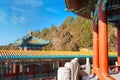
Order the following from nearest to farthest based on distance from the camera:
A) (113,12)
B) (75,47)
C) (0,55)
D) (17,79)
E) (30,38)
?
(113,12) < (0,55) < (17,79) < (30,38) < (75,47)

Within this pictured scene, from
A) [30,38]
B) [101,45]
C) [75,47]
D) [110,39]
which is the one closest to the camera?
[101,45]

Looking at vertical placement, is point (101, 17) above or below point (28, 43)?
above

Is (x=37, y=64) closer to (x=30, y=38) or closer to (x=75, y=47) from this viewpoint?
(x=30, y=38)

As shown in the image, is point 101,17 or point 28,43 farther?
point 28,43

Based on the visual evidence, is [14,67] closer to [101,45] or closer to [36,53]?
[36,53]

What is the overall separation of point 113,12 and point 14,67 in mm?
10764

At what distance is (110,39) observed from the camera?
38500 mm

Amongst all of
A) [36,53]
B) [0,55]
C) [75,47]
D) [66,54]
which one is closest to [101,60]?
[0,55]

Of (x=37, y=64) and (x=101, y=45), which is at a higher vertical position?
(x=101, y=45)

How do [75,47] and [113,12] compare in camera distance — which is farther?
[75,47]

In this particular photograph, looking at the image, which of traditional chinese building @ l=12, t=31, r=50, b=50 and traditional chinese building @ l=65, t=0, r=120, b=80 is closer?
traditional chinese building @ l=65, t=0, r=120, b=80

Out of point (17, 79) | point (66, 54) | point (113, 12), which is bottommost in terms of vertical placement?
point (17, 79)

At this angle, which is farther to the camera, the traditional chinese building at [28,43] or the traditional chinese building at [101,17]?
the traditional chinese building at [28,43]

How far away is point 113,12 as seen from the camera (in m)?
11.5
